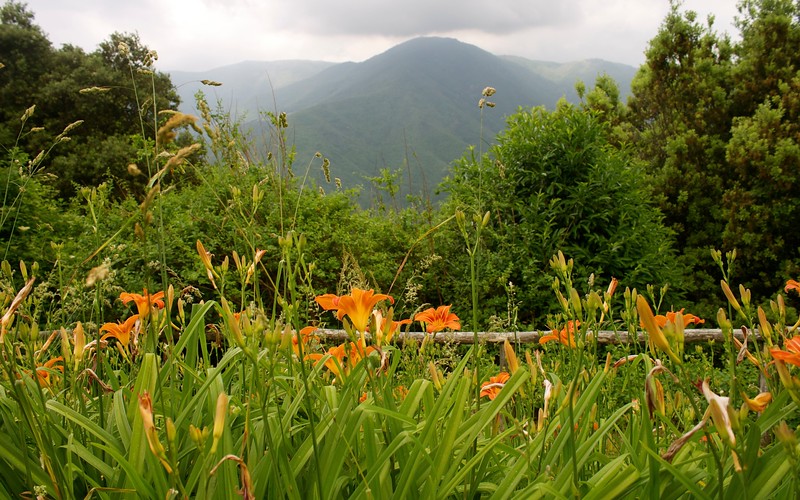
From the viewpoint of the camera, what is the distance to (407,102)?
4163 inches

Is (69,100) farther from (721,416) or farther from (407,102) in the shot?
(407,102)

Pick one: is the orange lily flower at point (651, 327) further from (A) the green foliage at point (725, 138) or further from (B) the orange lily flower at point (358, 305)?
(A) the green foliage at point (725, 138)

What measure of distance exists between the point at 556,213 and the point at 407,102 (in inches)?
4170

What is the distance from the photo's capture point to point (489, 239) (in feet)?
14.1

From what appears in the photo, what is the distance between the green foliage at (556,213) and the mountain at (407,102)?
4054cm

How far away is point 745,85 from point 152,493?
29.8 ft

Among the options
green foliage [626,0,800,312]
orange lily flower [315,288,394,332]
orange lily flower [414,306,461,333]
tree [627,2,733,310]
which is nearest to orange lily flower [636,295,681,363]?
orange lily flower [315,288,394,332]

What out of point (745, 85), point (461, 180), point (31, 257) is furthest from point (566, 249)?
point (745, 85)

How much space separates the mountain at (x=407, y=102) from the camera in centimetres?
7669

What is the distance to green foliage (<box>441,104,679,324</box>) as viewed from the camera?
3.92 metres

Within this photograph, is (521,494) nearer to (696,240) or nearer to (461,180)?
(461,180)

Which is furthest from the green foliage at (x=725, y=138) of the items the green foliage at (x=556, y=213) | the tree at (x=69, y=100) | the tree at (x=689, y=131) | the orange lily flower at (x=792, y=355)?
the tree at (x=69, y=100)

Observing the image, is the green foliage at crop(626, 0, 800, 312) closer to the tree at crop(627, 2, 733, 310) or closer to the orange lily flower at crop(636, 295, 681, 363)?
the tree at crop(627, 2, 733, 310)

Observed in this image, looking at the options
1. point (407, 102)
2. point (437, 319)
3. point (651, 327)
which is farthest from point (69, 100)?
point (407, 102)
